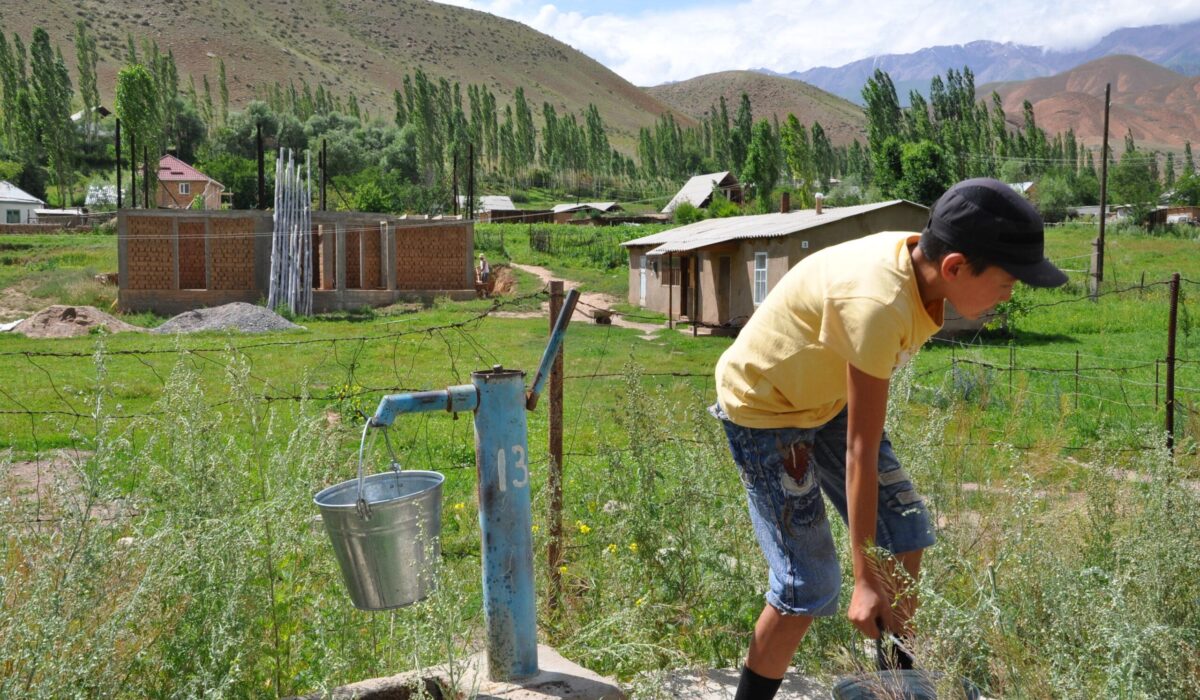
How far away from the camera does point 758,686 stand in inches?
99.5

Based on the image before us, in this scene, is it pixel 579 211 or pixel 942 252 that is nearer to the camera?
pixel 942 252

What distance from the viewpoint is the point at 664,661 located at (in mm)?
3164

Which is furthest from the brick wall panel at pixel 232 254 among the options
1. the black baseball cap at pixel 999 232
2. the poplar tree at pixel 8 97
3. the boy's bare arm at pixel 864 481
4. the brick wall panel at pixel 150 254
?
the poplar tree at pixel 8 97

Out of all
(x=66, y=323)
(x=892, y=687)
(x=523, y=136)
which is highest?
(x=523, y=136)

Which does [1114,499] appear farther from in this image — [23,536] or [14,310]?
[14,310]

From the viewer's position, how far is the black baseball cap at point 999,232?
215cm

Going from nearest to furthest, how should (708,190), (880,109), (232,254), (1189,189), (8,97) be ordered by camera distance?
(232,254)
(880,109)
(708,190)
(1189,189)
(8,97)

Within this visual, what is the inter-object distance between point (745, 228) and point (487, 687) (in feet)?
80.1

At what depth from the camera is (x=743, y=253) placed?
24.8 m

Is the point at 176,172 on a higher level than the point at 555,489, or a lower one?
higher

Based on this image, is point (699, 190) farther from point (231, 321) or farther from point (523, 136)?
point (231, 321)

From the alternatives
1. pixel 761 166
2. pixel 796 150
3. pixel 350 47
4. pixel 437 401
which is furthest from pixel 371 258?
pixel 350 47

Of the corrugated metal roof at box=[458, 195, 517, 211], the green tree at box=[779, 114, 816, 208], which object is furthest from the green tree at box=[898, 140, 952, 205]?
the corrugated metal roof at box=[458, 195, 517, 211]

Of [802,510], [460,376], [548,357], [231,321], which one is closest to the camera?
[802,510]
